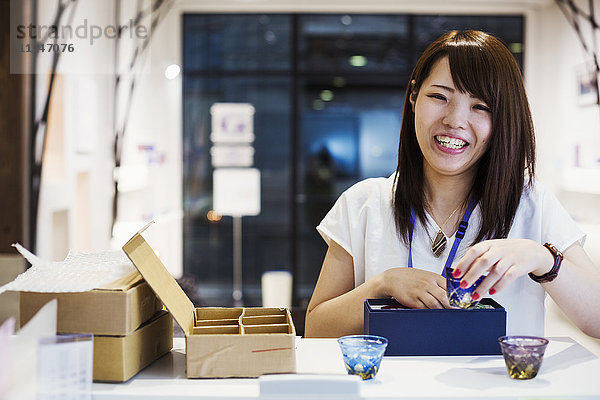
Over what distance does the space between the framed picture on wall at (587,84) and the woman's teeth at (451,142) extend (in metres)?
3.84

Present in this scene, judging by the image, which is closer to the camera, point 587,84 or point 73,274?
point 73,274

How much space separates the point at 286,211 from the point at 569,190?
2632mm

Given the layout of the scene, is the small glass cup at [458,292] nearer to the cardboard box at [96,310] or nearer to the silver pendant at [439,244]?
the silver pendant at [439,244]

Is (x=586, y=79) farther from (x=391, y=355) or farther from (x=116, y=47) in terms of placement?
(x=391, y=355)

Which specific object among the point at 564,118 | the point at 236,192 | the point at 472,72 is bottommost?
the point at 236,192

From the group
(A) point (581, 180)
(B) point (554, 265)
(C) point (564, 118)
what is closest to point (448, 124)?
(B) point (554, 265)

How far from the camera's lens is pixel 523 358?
1.06 m

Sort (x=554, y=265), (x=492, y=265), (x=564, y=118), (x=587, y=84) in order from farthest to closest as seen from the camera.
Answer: (x=564, y=118), (x=587, y=84), (x=554, y=265), (x=492, y=265)

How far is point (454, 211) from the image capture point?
1.66 metres

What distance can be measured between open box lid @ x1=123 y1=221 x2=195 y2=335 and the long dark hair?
27.3 inches

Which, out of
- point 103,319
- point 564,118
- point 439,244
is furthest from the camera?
point 564,118

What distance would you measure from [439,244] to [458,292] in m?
0.43

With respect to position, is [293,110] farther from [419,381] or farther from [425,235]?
[419,381]

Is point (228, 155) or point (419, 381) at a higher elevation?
point (228, 155)
